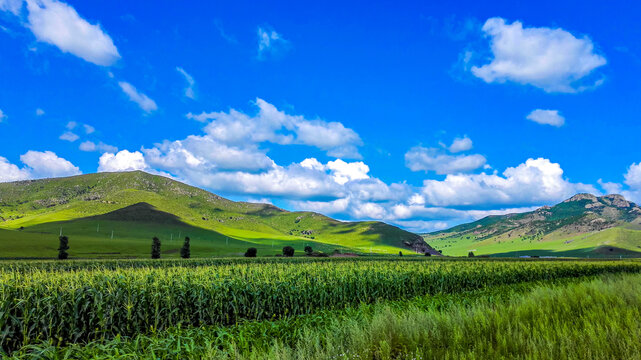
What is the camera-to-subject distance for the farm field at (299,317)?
16.9 ft

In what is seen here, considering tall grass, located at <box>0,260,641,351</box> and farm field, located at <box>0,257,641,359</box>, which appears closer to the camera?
farm field, located at <box>0,257,641,359</box>

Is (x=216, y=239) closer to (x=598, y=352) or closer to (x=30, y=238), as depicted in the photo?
(x=30, y=238)

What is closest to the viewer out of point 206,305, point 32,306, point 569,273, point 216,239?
point 32,306

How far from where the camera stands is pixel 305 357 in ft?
15.7

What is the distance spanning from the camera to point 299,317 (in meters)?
10.6

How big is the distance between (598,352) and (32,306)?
44.7ft

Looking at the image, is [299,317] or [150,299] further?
[150,299]

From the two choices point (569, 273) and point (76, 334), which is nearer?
point (76, 334)

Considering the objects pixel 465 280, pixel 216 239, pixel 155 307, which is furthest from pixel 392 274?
pixel 216 239

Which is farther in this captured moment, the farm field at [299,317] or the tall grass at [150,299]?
the tall grass at [150,299]

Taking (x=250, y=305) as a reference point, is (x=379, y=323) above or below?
above

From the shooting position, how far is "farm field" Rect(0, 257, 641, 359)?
5.16 m

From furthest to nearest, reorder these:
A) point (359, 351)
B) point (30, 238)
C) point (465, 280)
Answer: point (30, 238), point (465, 280), point (359, 351)

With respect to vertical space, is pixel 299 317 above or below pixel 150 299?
below
